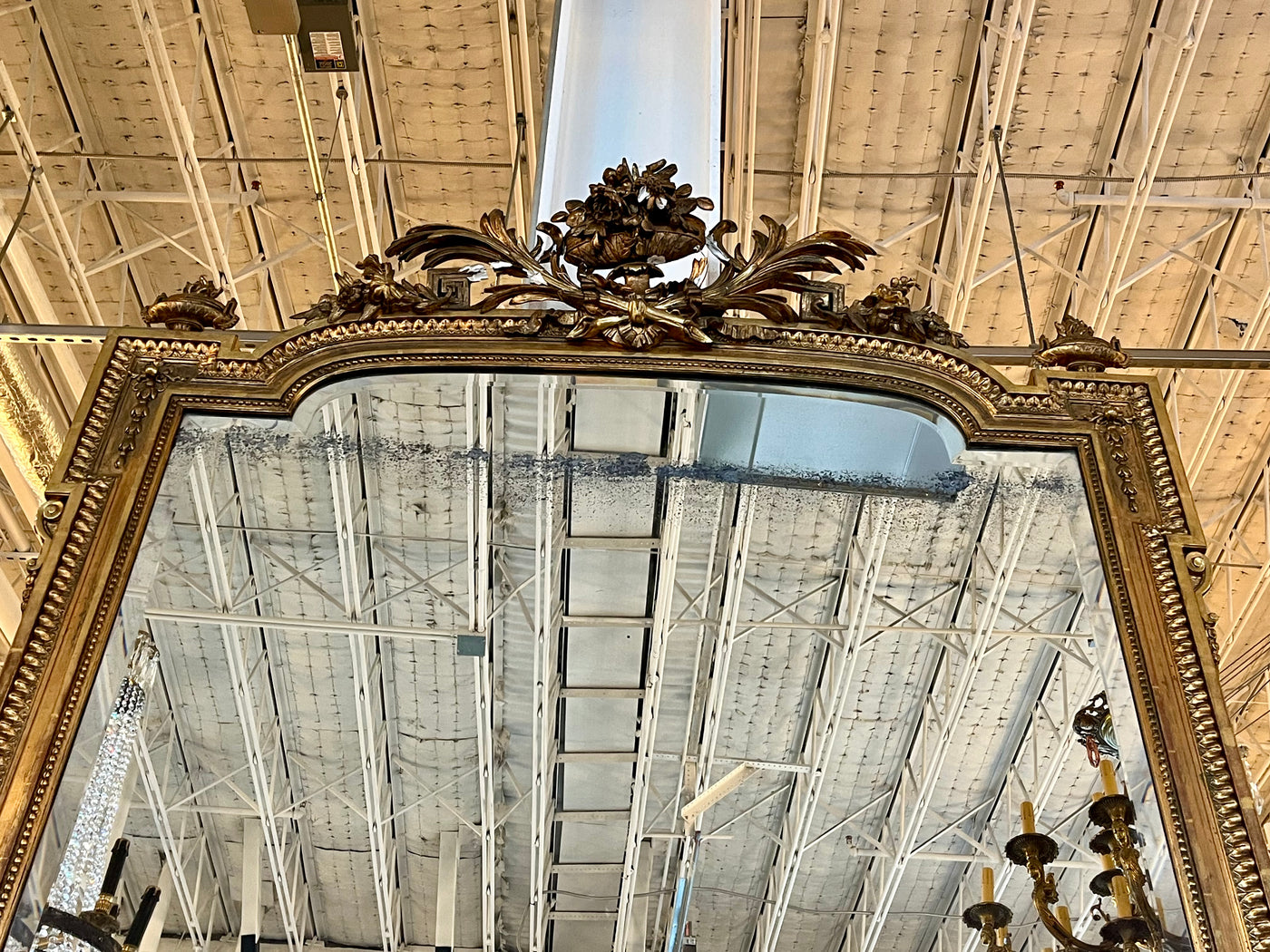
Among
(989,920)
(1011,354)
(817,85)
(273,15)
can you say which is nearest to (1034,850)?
(989,920)

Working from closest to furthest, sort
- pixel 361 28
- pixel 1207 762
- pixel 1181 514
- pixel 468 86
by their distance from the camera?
1. pixel 1207 762
2. pixel 1181 514
3. pixel 361 28
4. pixel 468 86

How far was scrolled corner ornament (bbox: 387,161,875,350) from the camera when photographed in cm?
273

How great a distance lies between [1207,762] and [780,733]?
0.90 meters

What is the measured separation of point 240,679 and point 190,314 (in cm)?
84

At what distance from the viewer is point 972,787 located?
269 cm

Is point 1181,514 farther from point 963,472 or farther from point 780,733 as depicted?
point 780,733

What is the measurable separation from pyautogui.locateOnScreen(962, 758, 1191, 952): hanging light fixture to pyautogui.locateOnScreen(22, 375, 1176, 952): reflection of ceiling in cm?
5

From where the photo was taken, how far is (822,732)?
282 cm

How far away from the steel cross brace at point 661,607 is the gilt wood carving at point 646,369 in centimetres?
13

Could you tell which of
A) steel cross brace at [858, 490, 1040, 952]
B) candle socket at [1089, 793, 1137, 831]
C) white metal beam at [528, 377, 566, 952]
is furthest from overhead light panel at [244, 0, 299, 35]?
candle socket at [1089, 793, 1137, 831]

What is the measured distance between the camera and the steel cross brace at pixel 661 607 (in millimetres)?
2721

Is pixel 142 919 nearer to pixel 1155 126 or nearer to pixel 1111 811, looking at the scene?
pixel 1111 811

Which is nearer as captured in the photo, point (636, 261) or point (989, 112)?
point (636, 261)

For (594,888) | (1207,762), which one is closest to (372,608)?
(594,888)
